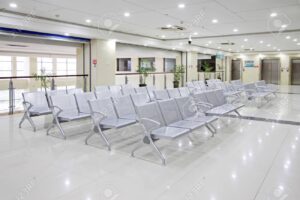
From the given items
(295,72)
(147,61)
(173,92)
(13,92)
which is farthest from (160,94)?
(295,72)

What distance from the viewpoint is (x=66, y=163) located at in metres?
3.59

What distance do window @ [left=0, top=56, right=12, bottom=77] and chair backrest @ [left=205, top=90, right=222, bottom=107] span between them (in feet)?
58.2

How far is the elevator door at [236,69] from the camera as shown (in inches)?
936

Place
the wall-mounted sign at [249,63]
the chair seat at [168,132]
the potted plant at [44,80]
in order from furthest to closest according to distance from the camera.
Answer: the wall-mounted sign at [249,63], the potted plant at [44,80], the chair seat at [168,132]

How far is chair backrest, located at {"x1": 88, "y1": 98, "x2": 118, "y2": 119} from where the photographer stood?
15.1 feet

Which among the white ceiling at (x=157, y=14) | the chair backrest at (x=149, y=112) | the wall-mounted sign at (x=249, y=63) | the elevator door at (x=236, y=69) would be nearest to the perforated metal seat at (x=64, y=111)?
the chair backrest at (x=149, y=112)

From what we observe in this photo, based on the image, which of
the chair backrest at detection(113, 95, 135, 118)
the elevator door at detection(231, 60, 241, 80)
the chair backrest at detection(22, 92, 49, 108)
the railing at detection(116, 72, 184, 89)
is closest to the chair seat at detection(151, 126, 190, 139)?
the chair backrest at detection(113, 95, 135, 118)

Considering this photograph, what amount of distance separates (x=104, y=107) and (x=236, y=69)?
21.4 m

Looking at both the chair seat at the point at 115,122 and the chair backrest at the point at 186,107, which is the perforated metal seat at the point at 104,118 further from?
the chair backrest at the point at 186,107

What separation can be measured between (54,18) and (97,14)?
1537 mm

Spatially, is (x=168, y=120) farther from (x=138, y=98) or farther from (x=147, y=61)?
(x=147, y=61)

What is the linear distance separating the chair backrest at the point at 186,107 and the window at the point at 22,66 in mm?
18902

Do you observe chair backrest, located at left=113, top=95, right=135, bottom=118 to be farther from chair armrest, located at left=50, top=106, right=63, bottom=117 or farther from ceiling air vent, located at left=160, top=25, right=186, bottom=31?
ceiling air vent, located at left=160, top=25, right=186, bottom=31

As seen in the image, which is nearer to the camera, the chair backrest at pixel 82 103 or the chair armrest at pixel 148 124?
the chair armrest at pixel 148 124
